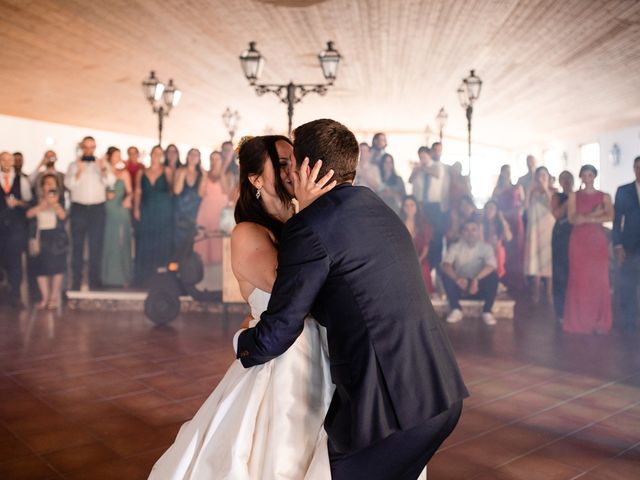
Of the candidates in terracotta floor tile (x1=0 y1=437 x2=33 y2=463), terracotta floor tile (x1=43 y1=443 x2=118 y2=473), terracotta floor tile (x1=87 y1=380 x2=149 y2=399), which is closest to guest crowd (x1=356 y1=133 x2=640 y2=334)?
terracotta floor tile (x1=87 y1=380 x2=149 y2=399)

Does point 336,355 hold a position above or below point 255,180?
below

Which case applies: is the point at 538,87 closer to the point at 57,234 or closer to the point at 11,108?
the point at 57,234

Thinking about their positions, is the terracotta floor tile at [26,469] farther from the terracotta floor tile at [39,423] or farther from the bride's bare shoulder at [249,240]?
the bride's bare shoulder at [249,240]

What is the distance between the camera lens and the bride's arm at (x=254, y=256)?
204 cm

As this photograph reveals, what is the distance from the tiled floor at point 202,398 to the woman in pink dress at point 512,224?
1.07m

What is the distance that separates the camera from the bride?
76.1 inches

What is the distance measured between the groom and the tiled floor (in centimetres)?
170

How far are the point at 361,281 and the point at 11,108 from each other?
15.3 m

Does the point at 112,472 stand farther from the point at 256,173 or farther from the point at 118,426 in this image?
the point at 256,173

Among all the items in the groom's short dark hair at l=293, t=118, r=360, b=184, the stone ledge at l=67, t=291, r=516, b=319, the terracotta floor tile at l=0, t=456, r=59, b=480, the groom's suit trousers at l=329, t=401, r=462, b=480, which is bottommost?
the terracotta floor tile at l=0, t=456, r=59, b=480

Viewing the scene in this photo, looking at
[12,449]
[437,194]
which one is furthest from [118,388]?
[437,194]

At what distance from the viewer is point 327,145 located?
173cm

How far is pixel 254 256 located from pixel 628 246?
647cm

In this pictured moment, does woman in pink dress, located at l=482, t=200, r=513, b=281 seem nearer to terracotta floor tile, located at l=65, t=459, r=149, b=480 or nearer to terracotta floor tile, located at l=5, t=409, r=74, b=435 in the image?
terracotta floor tile, located at l=5, t=409, r=74, b=435
